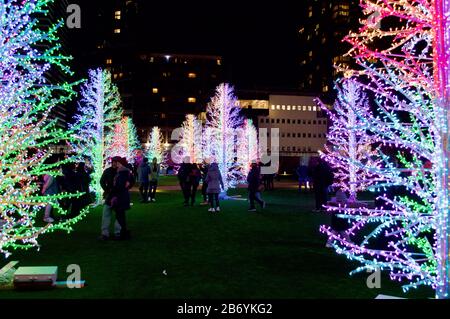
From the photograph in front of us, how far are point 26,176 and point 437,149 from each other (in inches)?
217

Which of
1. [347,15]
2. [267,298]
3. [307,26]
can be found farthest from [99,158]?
[307,26]

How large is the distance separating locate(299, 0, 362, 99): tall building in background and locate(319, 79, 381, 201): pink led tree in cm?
10819

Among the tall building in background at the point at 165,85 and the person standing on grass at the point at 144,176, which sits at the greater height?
the tall building in background at the point at 165,85

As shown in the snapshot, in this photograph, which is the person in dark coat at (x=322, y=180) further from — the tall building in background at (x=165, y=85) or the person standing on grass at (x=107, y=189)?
the tall building in background at (x=165, y=85)

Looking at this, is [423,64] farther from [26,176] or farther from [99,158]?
[99,158]

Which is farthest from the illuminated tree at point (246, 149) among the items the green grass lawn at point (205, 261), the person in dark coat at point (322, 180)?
the green grass lawn at point (205, 261)

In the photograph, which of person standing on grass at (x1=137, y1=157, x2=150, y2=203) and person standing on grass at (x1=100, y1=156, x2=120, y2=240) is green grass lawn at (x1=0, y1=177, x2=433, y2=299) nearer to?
person standing on grass at (x1=100, y1=156, x2=120, y2=240)

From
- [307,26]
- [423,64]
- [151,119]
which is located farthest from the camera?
[307,26]

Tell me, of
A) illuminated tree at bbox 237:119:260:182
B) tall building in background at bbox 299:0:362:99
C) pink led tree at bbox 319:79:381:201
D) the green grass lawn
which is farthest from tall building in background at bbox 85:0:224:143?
the green grass lawn

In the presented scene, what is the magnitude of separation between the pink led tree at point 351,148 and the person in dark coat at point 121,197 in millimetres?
4753

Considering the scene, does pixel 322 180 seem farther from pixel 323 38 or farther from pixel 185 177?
pixel 323 38

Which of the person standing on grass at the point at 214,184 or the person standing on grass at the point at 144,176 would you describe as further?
the person standing on grass at the point at 144,176

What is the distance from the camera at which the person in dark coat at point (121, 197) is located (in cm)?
→ 1077

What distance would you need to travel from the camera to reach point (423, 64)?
5602 mm
